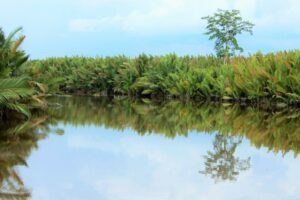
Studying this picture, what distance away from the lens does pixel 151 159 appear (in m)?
7.87

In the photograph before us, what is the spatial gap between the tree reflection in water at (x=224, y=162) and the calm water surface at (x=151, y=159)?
0.01m

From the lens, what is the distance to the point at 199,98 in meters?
23.0

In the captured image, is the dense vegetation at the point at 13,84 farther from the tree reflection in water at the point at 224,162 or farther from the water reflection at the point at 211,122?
the tree reflection in water at the point at 224,162

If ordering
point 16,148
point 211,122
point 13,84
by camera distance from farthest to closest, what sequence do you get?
point 211,122, point 13,84, point 16,148

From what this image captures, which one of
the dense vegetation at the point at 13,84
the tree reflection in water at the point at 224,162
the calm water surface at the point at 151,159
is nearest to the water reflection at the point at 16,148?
the calm water surface at the point at 151,159

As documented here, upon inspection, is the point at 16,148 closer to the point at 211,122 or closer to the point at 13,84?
the point at 13,84

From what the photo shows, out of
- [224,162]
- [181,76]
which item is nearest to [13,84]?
[224,162]

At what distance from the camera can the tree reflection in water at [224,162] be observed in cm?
686

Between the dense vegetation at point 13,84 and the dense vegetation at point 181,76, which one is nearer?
the dense vegetation at point 13,84

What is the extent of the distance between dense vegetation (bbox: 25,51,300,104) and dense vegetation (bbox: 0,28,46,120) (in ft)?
3.06

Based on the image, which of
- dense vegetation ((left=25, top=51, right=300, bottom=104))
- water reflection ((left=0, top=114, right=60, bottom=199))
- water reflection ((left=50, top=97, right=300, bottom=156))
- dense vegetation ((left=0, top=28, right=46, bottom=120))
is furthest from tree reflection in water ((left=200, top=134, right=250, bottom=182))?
dense vegetation ((left=25, top=51, right=300, bottom=104))

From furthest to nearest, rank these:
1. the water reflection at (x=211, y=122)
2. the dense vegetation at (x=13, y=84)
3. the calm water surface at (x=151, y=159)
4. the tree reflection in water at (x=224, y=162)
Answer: the dense vegetation at (x=13, y=84)
the water reflection at (x=211, y=122)
the tree reflection in water at (x=224, y=162)
the calm water surface at (x=151, y=159)

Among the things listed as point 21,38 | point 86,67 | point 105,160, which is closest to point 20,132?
point 105,160

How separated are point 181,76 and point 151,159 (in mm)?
15812
